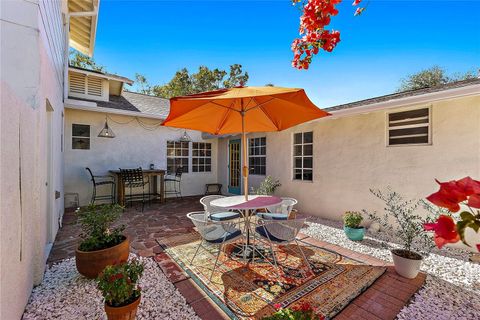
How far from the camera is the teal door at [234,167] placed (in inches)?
357

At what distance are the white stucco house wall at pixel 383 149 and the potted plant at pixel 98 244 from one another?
4.79m

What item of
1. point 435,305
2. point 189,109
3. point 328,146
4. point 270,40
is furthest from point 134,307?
point 270,40

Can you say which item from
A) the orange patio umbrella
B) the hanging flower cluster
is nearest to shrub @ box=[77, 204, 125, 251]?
the orange patio umbrella

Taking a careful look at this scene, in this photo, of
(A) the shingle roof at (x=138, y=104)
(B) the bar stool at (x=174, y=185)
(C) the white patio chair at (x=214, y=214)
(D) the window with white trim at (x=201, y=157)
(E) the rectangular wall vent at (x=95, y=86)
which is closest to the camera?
(C) the white patio chair at (x=214, y=214)

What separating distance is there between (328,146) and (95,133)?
746cm

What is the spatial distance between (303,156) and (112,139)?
6.55 m

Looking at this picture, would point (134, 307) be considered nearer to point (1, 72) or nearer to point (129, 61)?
point (1, 72)

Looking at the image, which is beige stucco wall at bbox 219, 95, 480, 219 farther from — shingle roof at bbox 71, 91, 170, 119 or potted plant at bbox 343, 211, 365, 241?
shingle roof at bbox 71, 91, 170, 119

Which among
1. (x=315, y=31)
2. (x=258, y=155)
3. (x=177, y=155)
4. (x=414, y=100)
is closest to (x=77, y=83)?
(x=177, y=155)

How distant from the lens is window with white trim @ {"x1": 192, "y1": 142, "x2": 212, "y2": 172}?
975 centimetres

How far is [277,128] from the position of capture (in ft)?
14.9

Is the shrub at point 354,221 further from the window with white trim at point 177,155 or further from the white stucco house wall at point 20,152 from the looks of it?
the window with white trim at point 177,155

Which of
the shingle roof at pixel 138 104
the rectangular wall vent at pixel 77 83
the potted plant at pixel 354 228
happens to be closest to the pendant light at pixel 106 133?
the shingle roof at pixel 138 104

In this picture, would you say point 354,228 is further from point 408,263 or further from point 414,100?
point 414,100
